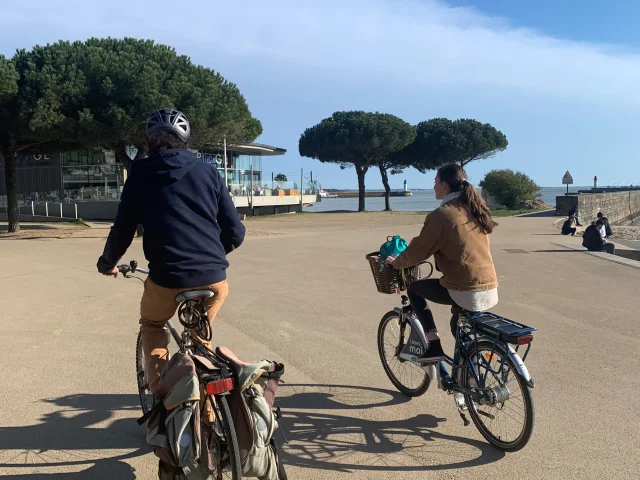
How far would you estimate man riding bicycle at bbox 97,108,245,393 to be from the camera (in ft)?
9.45

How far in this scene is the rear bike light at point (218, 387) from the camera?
8.16 ft

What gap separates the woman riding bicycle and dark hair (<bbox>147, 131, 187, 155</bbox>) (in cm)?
162

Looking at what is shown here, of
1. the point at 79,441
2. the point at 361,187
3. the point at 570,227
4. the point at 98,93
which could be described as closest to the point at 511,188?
the point at 361,187

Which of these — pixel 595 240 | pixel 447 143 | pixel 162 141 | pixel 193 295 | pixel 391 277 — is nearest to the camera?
pixel 193 295

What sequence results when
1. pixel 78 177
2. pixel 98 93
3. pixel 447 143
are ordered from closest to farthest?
pixel 98 93 → pixel 78 177 → pixel 447 143

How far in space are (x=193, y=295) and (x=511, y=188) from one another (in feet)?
149

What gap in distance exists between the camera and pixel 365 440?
3658 mm

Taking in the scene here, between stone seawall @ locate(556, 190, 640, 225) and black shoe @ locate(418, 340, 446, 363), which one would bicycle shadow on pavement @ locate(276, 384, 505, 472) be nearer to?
black shoe @ locate(418, 340, 446, 363)

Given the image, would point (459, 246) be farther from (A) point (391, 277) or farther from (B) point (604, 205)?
(B) point (604, 205)

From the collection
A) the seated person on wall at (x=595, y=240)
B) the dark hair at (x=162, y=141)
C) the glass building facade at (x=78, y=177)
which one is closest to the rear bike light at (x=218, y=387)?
the dark hair at (x=162, y=141)

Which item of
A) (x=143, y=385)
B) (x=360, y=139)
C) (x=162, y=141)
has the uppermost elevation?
(x=360, y=139)

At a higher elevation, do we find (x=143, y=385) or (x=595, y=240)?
(x=595, y=240)

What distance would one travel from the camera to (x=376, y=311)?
298 inches

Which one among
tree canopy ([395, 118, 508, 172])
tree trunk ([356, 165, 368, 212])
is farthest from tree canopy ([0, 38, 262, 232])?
tree canopy ([395, 118, 508, 172])
